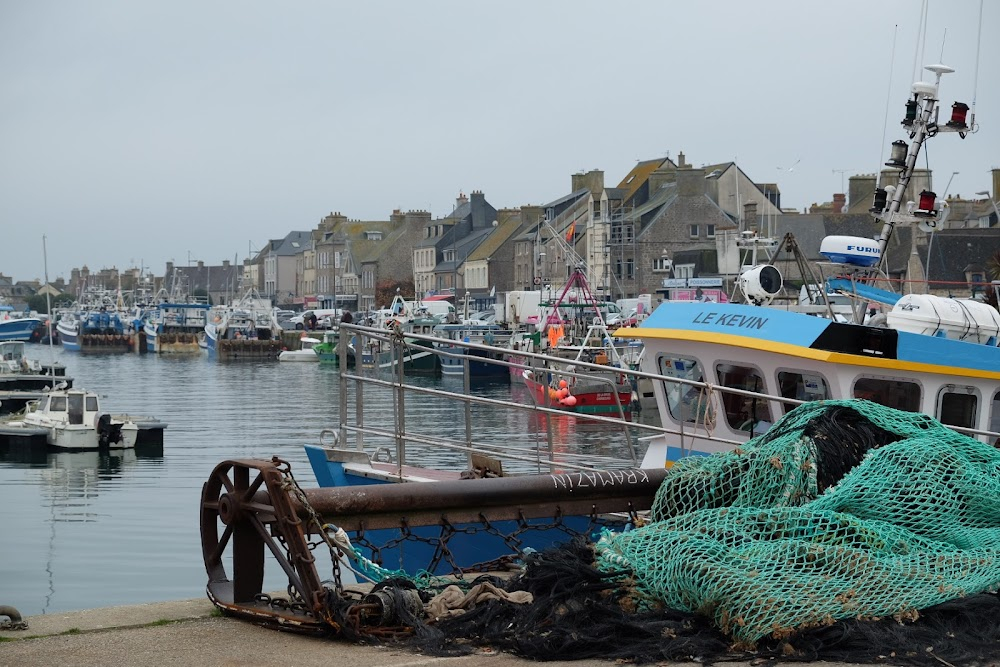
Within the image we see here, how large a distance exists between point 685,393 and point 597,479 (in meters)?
3.51

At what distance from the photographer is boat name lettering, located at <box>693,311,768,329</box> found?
9.73 meters

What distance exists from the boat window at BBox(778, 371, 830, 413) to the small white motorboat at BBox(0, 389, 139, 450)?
23.3m

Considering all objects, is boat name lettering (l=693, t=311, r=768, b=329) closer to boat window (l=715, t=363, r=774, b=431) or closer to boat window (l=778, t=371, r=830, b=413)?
boat window (l=715, t=363, r=774, b=431)

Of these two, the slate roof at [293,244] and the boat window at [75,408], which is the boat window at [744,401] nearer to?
the boat window at [75,408]

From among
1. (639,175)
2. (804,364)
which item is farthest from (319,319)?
(804,364)

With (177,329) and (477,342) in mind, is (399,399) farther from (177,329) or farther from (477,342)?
(177,329)

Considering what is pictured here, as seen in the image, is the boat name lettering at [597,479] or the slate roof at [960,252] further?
the slate roof at [960,252]

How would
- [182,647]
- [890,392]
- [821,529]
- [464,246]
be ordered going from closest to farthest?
[182,647]
[821,529]
[890,392]
[464,246]

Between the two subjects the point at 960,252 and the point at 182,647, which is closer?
the point at 182,647

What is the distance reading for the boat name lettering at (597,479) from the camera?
6.74 metres

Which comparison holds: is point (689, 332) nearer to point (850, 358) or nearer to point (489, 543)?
point (850, 358)

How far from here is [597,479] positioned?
6.83 metres

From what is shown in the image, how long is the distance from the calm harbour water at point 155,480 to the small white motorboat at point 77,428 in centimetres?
48

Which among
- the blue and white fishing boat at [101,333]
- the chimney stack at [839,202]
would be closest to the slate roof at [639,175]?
the chimney stack at [839,202]
